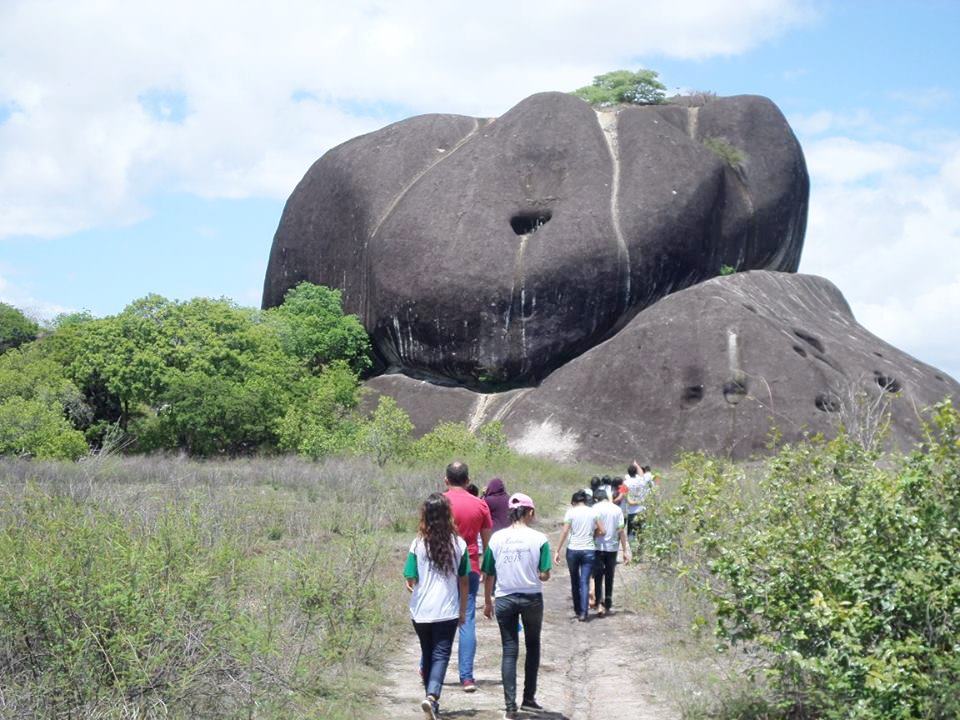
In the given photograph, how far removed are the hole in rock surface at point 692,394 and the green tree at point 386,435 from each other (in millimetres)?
7220

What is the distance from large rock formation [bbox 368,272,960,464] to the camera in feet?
102

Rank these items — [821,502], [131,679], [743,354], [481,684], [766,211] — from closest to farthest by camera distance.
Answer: [131,679] → [821,502] → [481,684] → [743,354] → [766,211]

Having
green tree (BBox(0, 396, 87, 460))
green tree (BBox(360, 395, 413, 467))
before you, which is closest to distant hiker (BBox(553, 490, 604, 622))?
green tree (BBox(360, 395, 413, 467))

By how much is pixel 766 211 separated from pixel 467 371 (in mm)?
10650

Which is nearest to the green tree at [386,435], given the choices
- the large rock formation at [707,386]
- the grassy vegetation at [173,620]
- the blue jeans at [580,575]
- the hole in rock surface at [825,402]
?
the large rock formation at [707,386]

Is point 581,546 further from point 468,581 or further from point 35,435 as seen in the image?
point 35,435

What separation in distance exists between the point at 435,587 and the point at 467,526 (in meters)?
1.27

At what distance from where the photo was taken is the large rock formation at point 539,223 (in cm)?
3475

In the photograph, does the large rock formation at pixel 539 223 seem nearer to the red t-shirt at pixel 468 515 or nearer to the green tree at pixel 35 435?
the green tree at pixel 35 435

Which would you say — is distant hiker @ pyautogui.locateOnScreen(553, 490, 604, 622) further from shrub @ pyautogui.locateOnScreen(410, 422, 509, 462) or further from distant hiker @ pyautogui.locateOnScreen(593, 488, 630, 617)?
shrub @ pyautogui.locateOnScreen(410, 422, 509, 462)

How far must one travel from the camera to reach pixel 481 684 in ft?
30.8

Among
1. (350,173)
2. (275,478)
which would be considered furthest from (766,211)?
(275,478)

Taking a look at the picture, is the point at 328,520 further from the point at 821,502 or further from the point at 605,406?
the point at 605,406

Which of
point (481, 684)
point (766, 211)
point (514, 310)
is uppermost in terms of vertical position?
point (766, 211)
